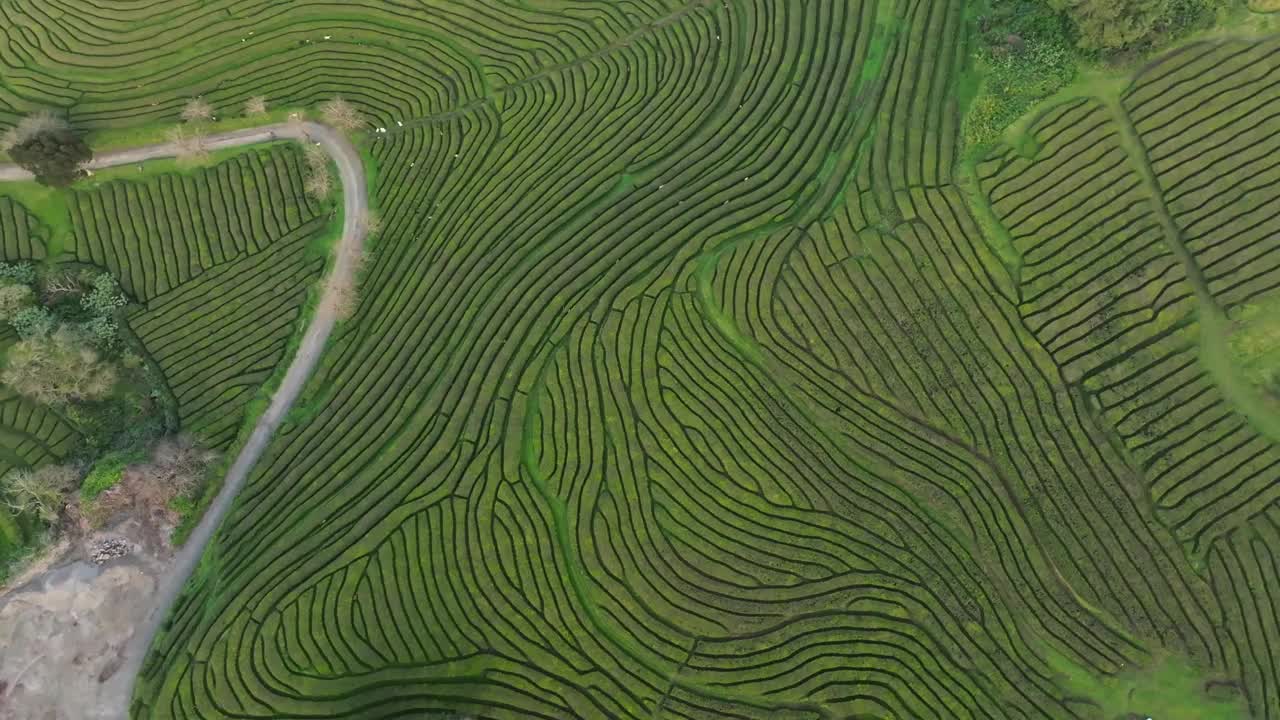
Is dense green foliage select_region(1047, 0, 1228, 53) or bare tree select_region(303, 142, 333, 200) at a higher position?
dense green foliage select_region(1047, 0, 1228, 53)

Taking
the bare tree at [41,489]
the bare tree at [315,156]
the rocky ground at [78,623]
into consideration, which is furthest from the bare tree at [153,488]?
the bare tree at [315,156]

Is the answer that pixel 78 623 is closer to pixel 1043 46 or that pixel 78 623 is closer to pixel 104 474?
pixel 104 474

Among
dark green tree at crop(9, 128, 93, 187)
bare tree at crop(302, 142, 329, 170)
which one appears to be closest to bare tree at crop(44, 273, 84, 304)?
dark green tree at crop(9, 128, 93, 187)

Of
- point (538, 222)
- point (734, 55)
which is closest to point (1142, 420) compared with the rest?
point (734, 55)

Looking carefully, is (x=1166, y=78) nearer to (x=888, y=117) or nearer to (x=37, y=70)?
(x=888, y=117)

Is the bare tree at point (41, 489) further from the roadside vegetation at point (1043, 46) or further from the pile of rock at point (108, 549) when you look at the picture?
the roadside vegetation at point (1043, 46)

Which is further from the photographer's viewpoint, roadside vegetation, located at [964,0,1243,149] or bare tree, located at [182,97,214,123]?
bare tree, located at [182,97,214,123]

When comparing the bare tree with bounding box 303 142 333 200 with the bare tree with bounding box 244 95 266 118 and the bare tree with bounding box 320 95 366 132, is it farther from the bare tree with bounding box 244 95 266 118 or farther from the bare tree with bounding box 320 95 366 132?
the bare tree with bounding box 244 95 266 118
